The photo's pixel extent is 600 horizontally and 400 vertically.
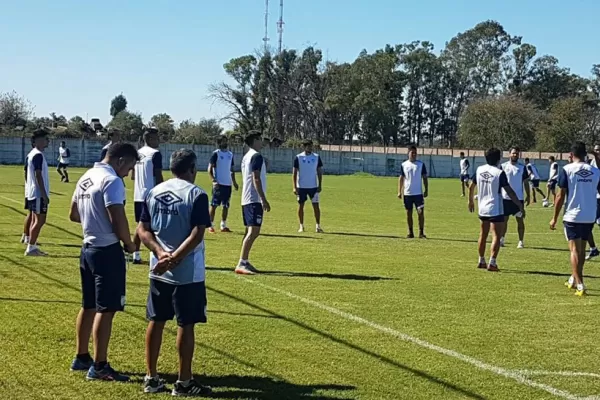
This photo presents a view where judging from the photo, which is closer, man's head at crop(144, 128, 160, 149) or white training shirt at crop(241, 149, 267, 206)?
man's head at crop(144, 128, 160, 149)

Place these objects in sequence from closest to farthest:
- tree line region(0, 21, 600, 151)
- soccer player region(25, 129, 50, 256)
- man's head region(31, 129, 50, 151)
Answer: man's head region(31, 129, 50, 151)
soccer player region(25, 129, 50, 256)
tree line region(0, 21, 600, 151)

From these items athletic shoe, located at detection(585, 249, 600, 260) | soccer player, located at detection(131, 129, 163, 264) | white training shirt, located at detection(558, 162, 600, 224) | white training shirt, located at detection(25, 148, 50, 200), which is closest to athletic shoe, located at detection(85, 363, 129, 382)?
soccer player, located at detection(131, 129, 163, 264)

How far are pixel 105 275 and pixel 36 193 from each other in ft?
25.0

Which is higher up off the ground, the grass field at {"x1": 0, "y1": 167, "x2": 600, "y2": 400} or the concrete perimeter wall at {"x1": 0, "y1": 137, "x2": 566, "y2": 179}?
the concrete perimeter wall at {"x1": 0, "y1": 137, "x2": 566, "y2": 179}

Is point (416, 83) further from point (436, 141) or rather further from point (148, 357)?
point (148, 357)

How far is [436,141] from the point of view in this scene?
11575cm

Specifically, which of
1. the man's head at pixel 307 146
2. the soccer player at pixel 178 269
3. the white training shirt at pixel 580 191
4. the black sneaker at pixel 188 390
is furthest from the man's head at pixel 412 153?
the black sneaker at pixel 188 390

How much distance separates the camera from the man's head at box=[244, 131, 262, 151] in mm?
12492

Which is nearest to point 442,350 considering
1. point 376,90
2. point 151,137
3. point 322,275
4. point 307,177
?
point 322,275

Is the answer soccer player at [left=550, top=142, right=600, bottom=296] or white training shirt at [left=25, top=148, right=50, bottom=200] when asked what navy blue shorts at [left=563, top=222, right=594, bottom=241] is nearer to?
soccer player at [left=550, top=142, right=600, bottom=296]

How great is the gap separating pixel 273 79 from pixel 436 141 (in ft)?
89.4

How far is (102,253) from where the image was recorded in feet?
21.8

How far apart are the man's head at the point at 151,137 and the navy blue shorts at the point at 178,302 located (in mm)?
6304

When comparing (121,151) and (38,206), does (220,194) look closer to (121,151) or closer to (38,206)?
(38,206)
